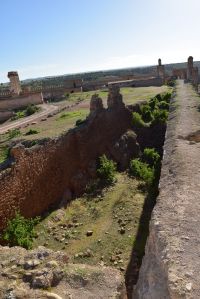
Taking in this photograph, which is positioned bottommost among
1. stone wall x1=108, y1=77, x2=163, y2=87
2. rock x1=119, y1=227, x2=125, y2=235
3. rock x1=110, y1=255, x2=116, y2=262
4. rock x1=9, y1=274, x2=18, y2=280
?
rock x1=110, y1=255, x2=116, y2=262

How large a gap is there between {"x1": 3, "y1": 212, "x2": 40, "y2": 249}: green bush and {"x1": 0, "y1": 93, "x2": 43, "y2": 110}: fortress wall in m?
21.9

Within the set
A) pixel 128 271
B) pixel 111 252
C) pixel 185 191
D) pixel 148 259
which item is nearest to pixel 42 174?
pixel 111 252

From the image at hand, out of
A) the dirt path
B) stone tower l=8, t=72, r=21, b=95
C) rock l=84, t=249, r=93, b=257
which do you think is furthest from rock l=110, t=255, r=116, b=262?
stone tower l=8, t=72, r=21, b=95

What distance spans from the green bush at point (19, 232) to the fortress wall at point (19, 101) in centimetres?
2186

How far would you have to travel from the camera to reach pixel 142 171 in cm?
1482

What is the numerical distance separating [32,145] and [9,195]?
3099 mm

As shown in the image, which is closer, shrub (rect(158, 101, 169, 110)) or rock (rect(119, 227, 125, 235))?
rock (rect(119, 227, 125, 235))

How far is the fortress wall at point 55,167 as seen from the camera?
12.2 meters

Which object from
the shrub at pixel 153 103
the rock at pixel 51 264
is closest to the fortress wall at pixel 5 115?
the shrub at pixel 153 103

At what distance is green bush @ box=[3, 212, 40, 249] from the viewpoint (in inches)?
416

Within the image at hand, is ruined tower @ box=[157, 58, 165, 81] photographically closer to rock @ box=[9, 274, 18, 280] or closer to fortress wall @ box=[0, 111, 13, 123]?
fortress wall @ box=[0, 111, 13, 123]

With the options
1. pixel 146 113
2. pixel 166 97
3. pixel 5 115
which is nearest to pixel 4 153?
pixel 146 113

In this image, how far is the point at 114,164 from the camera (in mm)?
15969

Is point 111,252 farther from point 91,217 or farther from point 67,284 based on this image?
point 67,284
